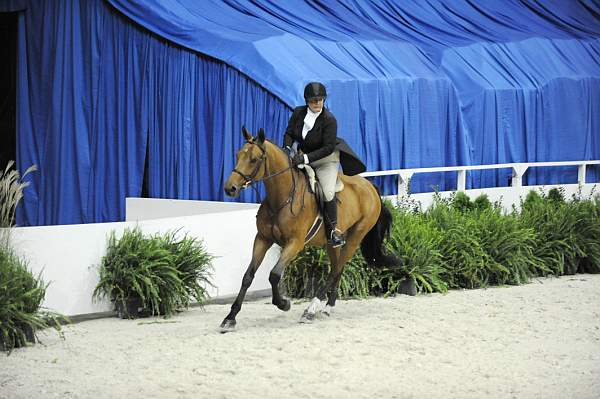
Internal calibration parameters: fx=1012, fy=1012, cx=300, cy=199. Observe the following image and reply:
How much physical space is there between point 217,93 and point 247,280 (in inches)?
307

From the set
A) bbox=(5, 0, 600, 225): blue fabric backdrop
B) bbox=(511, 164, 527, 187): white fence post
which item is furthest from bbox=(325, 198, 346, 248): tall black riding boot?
bbox=(511, 164, 527, 187): white fence post

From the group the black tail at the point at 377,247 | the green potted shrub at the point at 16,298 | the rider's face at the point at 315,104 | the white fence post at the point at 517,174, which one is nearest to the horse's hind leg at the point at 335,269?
the black tail at the point at 377,247

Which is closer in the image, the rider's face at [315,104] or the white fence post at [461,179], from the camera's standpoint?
the rider's face at [315,104]

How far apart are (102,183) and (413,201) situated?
20.9ft

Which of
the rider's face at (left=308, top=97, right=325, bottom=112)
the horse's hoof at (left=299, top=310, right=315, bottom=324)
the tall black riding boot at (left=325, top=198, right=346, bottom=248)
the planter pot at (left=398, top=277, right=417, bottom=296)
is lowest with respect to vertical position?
the horse's hoof at (left=299, top=310, right=315, bottom=324)

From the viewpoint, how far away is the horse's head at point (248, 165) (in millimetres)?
9086

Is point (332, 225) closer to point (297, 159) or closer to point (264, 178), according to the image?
point (297, 159)

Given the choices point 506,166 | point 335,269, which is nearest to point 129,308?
point 335,269

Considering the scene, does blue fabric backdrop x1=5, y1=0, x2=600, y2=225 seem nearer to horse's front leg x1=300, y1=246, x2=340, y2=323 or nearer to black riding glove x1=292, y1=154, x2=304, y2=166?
horse's front leg x1=300, y1=246, x2=340, y2=323

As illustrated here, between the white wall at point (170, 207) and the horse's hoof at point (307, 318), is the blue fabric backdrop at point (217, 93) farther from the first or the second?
the horse's hoof at point (307, 318)

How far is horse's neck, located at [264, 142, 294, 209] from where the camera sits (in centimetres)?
964

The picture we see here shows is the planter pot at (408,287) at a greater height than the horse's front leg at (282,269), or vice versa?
the horse's front leg at (282,269)

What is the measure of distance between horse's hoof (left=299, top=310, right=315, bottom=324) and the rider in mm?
799

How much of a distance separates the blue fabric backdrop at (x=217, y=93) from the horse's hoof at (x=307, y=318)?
6582 mm
